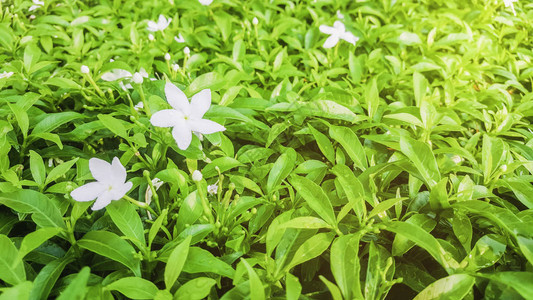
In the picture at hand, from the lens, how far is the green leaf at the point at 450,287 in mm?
821

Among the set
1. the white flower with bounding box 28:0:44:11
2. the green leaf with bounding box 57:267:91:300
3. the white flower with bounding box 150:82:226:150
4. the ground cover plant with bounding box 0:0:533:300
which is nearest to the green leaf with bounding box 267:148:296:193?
the ground cover plant with bounding box 0:0:533:300

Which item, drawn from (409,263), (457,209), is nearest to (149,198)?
(409,263)

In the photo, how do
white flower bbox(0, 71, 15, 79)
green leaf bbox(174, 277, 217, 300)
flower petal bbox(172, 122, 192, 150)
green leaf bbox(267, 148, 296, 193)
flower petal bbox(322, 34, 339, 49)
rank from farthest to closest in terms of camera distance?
flower petal bbox(322, 34, 339, 49) → white flower bbox(0, 71, 15, 79) → green leaf bbox(267, 148, 296, 193) → flower petal bbox(172, 122, 192, 150) → green leaf bbox(174, 277, 217, 300)

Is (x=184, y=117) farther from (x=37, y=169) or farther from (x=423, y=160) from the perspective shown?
(x=423, y=160)

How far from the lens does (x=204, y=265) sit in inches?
35.4

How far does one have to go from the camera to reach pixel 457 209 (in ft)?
3.41

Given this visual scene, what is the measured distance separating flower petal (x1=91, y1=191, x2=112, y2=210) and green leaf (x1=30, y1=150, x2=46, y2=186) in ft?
0.94

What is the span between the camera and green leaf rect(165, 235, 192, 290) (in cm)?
86

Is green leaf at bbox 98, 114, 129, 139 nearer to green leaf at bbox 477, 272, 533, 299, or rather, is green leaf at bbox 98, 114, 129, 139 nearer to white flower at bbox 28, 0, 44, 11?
green leaf at bbox 477, 272, 533, 299

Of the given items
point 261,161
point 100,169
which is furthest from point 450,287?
point 100,169

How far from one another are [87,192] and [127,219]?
13 cm

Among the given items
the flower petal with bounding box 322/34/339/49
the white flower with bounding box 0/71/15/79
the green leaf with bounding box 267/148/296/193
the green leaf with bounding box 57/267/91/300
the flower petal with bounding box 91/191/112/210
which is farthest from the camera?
the flower petal with bounding box 322/34/339/49

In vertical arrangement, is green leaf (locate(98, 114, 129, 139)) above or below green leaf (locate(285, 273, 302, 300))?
above

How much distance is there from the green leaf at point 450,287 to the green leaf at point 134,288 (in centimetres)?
63
